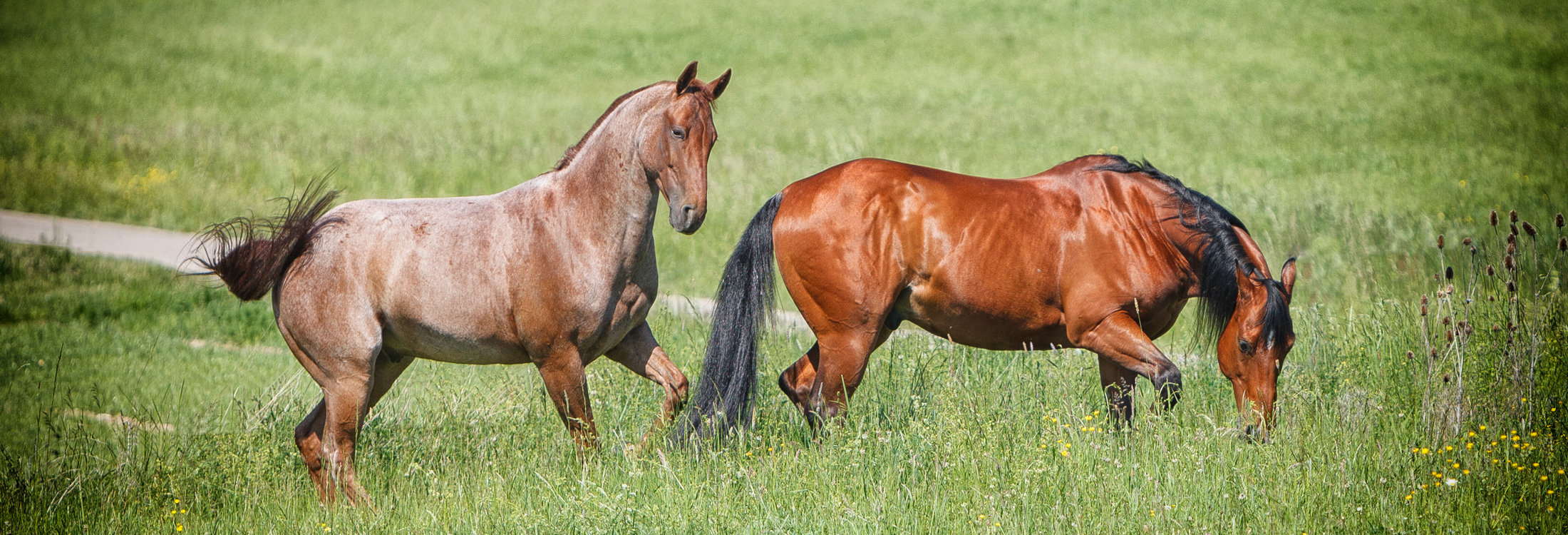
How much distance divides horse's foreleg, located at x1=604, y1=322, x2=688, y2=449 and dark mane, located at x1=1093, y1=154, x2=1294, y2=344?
2520 mm

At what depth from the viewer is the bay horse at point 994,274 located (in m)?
5.09

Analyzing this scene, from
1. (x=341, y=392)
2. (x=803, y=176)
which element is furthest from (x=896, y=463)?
(x=803, y=176)

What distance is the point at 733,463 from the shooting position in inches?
195

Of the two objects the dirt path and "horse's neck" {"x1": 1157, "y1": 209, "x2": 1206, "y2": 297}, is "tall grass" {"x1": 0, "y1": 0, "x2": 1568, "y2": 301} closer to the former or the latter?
the dirt path

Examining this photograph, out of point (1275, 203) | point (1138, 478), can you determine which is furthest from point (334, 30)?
point (1138, 478)

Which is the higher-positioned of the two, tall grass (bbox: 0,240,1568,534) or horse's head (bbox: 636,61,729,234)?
horse's head (bbox: 636,61,729,234)

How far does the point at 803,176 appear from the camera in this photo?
1543 cm

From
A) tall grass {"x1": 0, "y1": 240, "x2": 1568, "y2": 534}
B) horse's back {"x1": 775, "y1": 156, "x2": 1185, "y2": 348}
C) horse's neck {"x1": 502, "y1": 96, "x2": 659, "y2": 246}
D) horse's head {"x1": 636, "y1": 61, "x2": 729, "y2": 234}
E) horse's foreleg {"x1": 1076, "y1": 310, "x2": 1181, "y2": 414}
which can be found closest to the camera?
tall grass {"x1": 0, "y1": 240, "x2": 1568, "y2": 534}

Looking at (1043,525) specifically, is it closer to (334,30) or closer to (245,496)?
(245,496)

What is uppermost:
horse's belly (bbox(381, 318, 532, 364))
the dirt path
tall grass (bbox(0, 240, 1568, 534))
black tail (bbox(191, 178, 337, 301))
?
black tail (bbox(191, 178, 337, 301))

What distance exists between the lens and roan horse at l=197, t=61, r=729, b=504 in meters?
4.75

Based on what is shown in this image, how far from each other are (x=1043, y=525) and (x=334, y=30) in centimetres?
3018

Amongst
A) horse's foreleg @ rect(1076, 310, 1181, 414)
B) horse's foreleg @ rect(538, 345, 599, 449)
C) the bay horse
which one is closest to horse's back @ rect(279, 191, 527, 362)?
horse's foreleg @ rect(538, 345, 599, 449)

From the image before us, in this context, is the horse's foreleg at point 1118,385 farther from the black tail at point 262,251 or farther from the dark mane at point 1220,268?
the black tail at point 262,251
